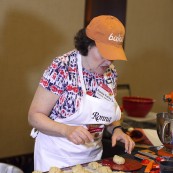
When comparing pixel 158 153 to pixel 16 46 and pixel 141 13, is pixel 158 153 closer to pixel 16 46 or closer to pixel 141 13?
pixel 16 46

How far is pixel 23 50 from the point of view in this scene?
2379 millimetres

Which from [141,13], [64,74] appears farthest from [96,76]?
[141,13]

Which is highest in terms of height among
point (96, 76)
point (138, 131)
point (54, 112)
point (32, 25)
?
point (32, 25)

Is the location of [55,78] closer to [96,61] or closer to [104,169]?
[96,61]

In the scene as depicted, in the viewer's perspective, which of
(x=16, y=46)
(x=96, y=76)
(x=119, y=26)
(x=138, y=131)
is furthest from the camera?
(x=16, y=46)

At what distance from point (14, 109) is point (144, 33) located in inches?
59.4

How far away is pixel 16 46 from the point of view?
7.67 feet

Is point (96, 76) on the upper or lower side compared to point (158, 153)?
upper

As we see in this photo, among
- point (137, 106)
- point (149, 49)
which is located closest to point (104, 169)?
point (137, 106)

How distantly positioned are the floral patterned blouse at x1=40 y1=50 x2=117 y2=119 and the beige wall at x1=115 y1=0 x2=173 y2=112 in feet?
5.31

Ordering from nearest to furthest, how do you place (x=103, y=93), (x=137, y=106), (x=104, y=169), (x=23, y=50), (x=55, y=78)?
(x=104, y=169), (x=55, y=78), (x=103, y=93), (x=137, y=106), (x=23, y=50)

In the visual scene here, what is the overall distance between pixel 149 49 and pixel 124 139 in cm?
205

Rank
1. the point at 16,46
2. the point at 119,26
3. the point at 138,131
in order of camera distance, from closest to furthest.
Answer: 1. the point at 119,26
2. the point at 138,131
3. the point at 16,46

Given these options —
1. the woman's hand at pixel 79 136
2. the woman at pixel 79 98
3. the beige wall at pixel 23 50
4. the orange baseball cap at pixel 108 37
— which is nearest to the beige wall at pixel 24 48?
the beige wall at pixel 23 50
